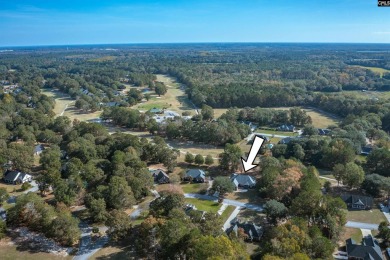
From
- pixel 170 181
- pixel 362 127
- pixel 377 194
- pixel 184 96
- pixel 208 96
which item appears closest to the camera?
pixel 377 194

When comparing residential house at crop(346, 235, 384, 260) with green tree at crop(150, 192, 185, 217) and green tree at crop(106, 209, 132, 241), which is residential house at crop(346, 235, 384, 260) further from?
green tree at crop(106, 209, 132, 241)

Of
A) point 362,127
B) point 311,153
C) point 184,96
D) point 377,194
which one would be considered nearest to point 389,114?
point 362,127

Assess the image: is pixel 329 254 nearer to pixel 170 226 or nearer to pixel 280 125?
pixel 170 226

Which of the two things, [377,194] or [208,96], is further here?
[208,96]

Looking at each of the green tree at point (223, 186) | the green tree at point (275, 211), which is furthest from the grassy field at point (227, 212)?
the green tree at point (275, 211)

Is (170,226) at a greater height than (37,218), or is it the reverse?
(170,226)

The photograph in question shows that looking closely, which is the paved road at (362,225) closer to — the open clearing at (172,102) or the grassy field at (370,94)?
the open clearing at (172,102)
